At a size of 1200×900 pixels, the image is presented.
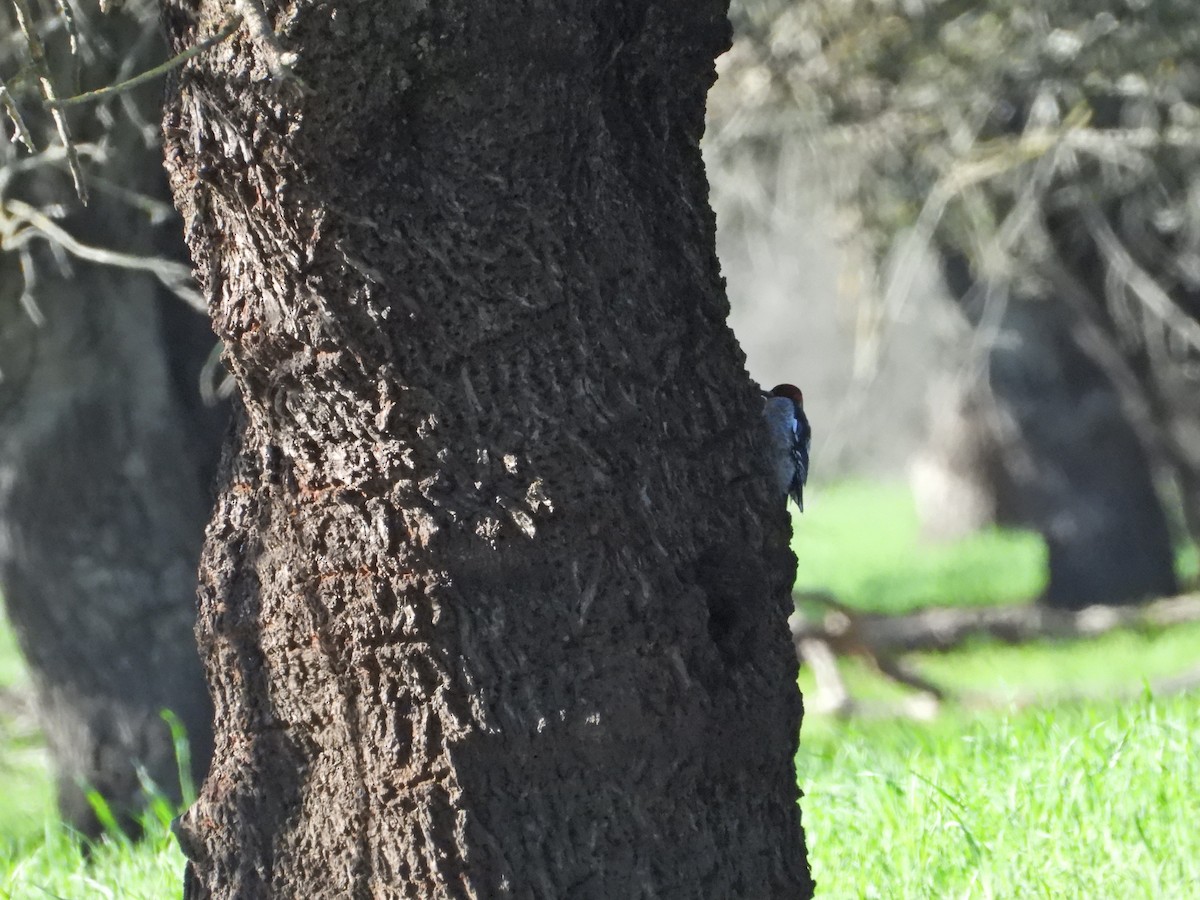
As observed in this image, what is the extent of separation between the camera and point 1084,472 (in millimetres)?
10234

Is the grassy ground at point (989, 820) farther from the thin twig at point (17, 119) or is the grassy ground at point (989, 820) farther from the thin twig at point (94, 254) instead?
the thin twig at point (17, 119)

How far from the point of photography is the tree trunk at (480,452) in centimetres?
230

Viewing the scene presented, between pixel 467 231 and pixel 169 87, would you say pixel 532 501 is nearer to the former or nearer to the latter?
pixel 467 231

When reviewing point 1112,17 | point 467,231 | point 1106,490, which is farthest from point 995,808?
point 1106,490

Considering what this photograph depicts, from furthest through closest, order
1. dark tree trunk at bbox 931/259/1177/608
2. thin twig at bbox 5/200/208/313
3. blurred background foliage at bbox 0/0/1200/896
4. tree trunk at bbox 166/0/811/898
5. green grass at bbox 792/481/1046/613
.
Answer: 1. green grass at bbox 792/481/1046/613
2. dark tree trunk at bbox 931/259/1177/608
3. thin twig at bbox 5/200/208/313
4. blurred background foliage at bbox 0/0/1200/896
5. tree trunk at bbox 166/0/811/898

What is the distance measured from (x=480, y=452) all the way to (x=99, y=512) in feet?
10.2

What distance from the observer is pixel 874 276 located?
8656 mm

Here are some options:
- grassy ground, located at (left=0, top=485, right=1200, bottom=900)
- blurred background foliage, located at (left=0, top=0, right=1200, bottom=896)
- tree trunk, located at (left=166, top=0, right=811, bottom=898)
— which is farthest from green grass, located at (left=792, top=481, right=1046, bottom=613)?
tree trunk, located at (left=166, top=0, right=811, bottom=898)

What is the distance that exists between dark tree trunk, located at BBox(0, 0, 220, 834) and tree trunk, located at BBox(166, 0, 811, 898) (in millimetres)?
2725

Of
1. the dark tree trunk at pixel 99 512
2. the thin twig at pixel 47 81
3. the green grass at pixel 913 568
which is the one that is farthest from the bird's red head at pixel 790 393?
the green grass at pixel 913 568

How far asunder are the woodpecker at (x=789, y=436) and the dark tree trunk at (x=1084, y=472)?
6.55m

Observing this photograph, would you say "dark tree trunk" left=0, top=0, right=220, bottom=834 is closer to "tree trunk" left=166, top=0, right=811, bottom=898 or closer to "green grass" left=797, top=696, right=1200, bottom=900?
"green grass" left=797, top=696, right=1200, bottom=900

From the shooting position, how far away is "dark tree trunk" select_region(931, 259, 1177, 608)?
1015 cm

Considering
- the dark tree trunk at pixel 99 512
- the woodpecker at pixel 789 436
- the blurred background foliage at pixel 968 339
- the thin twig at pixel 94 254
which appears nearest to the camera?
the woodpecker at pixel 789 436
